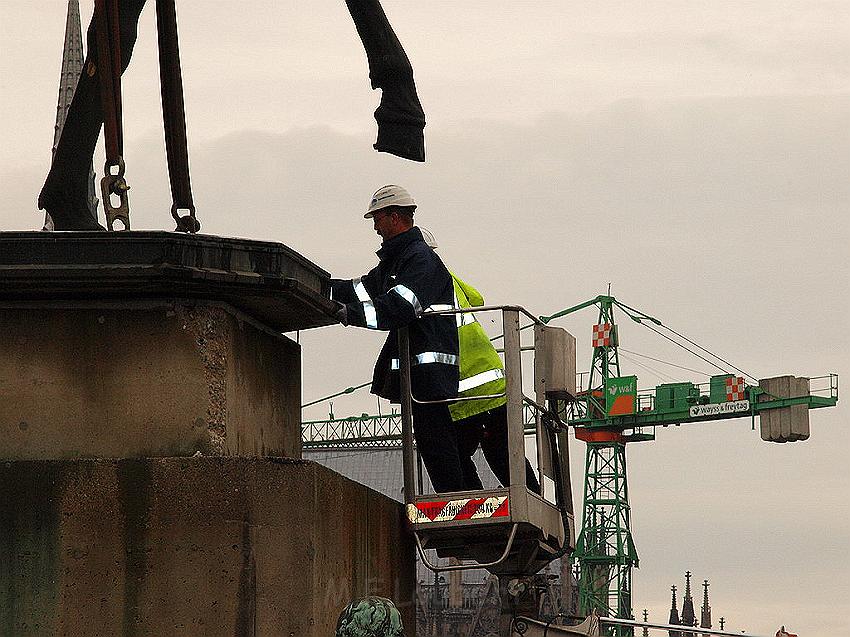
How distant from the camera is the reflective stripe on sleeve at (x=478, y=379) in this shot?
7.98m

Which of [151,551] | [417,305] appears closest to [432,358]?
[417,305]

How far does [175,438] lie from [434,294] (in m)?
1.86

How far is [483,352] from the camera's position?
8039 mm

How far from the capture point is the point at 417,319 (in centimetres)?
716

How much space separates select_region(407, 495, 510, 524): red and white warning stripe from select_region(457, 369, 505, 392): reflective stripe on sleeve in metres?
0.87

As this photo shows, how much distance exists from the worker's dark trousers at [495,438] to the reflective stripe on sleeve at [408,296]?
119cm

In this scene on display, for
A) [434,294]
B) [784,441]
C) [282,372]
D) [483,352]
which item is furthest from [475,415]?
[784,441]

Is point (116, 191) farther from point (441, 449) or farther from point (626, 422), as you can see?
point (626, 422)

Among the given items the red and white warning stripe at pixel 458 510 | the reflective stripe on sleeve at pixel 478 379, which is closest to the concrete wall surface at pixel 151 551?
the red and white warning stripe at pixel 458 510

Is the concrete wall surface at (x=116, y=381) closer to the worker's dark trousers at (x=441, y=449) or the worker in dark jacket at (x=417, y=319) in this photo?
the worker in dark jacket at (x=417, y=319)

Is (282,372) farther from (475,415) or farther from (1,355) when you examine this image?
(475,415)

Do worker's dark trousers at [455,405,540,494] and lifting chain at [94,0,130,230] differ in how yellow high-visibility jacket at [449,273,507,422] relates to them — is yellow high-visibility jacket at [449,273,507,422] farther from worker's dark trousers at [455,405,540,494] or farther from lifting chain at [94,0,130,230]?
lifting chain at [94,0,130,230]

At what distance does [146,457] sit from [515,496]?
2067 millimetres

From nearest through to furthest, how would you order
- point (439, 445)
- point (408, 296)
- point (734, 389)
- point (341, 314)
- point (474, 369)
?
1. point (341, 314)
2. point (408, 296)
3. point (439, 445)
4. point (474, 369)
5. point (734, 389)
